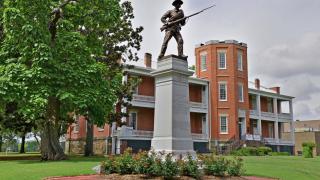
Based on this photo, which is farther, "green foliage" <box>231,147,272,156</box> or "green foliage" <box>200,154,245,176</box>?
"green foliage" <box>231,147,272,156</box>

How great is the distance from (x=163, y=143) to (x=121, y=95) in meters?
17.2

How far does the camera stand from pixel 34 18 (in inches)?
883

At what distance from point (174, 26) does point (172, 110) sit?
→ 3.48 m

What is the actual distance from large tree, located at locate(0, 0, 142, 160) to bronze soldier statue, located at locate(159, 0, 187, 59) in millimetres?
7572

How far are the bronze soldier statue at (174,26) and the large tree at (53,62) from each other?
7572mm

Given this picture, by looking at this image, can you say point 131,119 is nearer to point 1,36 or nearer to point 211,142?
point 211,142

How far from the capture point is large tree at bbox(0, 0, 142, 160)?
20938 millimetres

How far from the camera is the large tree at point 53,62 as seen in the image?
20.9m

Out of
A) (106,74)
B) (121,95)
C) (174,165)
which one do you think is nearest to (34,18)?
(106,74)

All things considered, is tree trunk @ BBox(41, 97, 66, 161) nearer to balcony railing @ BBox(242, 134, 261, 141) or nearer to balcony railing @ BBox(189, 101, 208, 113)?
balcony railing @ BBox(189, 101, 208, 113)

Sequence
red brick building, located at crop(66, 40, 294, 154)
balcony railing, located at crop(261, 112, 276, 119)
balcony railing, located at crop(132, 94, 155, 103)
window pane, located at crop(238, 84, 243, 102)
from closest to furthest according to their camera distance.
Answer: balcony railing, located at crop(132, 94, 155, 103) → red brick building, located at crop(66, 40, 294, 154) → window pane, located at crop(238, 84, 243, 102) → balcony railing, located at crop(261, 112, 276, 119)

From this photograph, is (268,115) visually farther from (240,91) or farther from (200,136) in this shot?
(200,136)

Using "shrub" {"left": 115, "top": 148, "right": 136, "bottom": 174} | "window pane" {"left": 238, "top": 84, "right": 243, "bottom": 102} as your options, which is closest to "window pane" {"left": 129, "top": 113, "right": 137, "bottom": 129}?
"window pane" {"left": 238, "top": 84, "right": 243, "bottom": 102}

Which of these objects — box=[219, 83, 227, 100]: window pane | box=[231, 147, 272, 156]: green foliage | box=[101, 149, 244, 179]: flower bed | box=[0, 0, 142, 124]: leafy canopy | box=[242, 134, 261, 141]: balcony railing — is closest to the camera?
box=[101, 149, 244, 179]: flower bed
